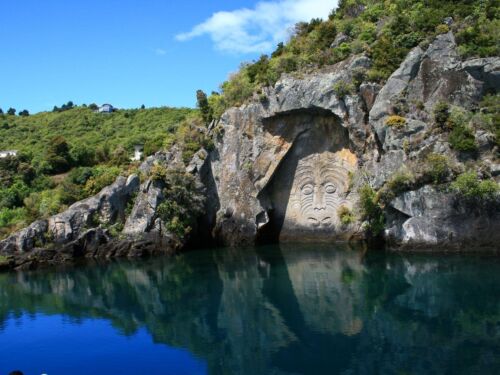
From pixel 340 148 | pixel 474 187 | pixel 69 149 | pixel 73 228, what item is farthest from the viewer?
pixel 69 149

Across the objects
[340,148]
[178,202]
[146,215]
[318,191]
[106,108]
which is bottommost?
[146,215]

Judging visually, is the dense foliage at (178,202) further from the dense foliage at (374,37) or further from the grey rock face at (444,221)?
the grey rock face at (444,221)

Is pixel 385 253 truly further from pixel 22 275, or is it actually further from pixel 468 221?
pixel 22 275

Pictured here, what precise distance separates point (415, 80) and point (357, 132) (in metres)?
5.96

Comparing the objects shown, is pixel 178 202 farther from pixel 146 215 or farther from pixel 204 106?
pixel 204 106

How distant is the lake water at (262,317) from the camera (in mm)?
18438

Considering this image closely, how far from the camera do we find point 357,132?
42.3 meters

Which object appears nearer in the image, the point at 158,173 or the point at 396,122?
the point at 396,122

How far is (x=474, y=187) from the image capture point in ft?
111

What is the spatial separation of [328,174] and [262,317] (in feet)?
78.0

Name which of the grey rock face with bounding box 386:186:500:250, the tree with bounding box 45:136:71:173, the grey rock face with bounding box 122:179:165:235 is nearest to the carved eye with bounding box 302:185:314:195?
the grey rock face with bounding box 386:186:500:250

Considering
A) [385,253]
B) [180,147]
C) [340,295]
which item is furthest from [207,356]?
[180,147]

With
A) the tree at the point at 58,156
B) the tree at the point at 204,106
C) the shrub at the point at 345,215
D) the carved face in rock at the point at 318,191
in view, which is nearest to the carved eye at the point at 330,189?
the carved face in rock at the point at 318,191

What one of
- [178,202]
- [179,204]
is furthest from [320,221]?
[178,202]
